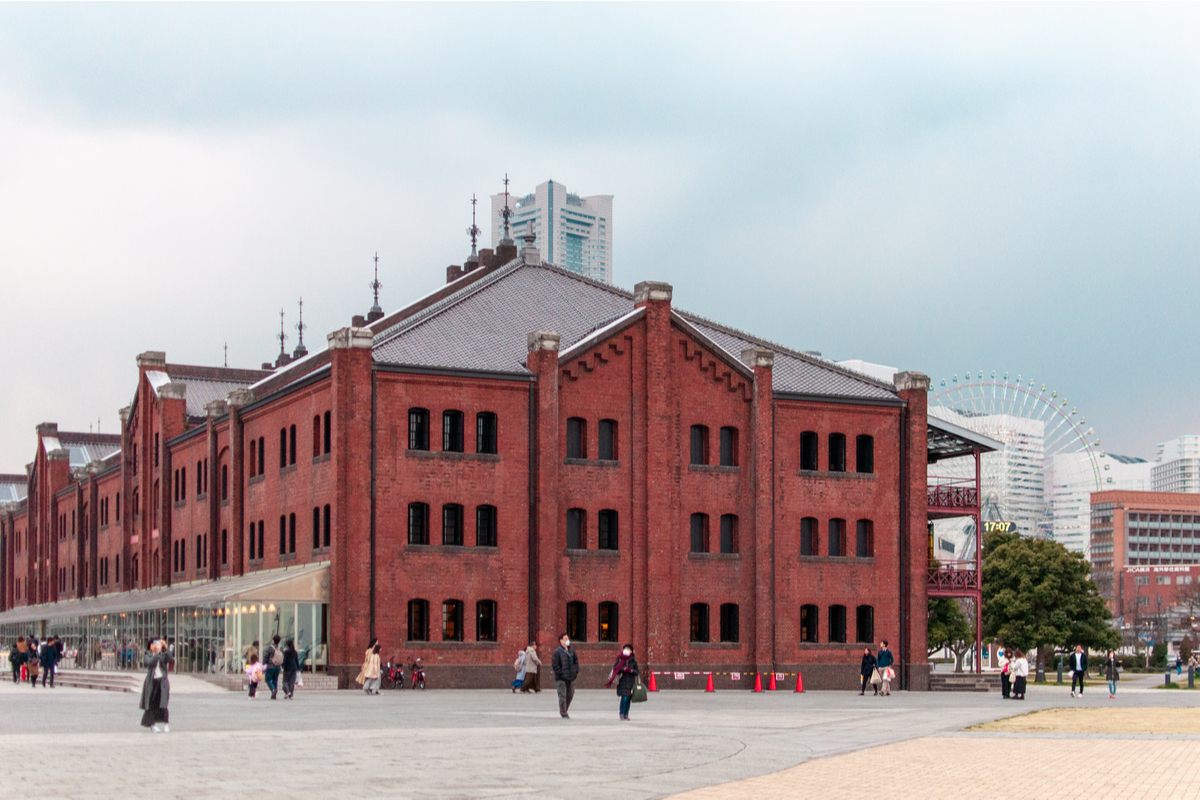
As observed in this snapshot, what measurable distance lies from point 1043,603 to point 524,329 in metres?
40.5

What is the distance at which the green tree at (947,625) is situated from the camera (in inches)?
3541

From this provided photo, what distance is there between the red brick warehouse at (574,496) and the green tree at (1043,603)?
2801 cm

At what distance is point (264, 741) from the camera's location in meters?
25.6

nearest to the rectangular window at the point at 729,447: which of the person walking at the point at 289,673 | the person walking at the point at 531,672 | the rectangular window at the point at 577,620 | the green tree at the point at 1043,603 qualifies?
the rectangular window at the point at 577,620

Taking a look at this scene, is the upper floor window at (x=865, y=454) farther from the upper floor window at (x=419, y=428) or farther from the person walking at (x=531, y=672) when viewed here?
the person walking at (x=531, y=672)

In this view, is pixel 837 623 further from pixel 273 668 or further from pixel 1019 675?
pixel 273 668

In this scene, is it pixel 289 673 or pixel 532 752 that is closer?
pixel 532 752

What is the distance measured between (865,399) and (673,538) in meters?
9.44

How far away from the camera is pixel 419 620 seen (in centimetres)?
5138

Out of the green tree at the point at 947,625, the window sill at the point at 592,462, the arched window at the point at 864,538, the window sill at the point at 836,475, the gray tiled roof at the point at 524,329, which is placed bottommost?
the green tree at the point at 947,625

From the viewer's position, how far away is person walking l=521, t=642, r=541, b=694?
153ft

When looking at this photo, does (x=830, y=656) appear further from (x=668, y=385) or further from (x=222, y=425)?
(x=222, y=425)

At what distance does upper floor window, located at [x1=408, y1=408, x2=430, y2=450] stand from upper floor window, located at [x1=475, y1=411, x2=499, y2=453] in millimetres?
1743

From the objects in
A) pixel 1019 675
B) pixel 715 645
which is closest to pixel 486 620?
pixel 715 645
